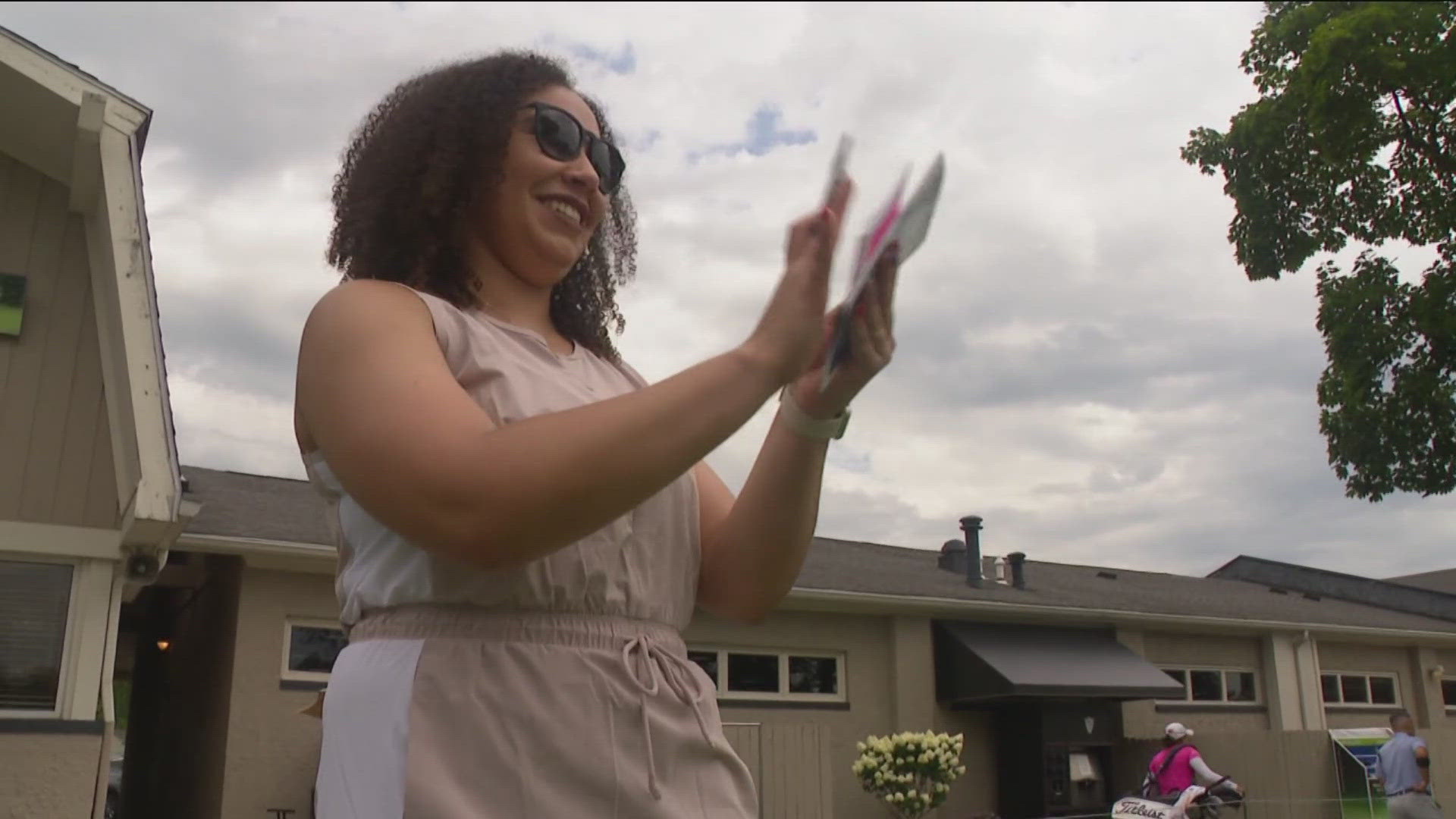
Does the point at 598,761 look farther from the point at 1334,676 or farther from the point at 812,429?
the point at 1334,676

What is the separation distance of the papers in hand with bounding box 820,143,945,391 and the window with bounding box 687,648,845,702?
11.7 meters

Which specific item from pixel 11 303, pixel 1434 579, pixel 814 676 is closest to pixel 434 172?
pixel 11 303

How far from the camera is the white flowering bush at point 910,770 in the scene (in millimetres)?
12289

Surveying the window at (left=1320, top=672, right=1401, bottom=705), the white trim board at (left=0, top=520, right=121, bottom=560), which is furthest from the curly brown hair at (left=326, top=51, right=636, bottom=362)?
the window at (left=1320, top=672, right=1401, bottom=705)

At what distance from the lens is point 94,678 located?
7.52 metres

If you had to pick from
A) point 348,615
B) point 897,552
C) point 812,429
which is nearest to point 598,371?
point 812,429

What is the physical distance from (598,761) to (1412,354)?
14.0 meters

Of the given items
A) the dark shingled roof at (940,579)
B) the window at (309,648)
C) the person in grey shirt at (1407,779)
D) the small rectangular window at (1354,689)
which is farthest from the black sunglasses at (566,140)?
the small rectangular window at (1354,689)

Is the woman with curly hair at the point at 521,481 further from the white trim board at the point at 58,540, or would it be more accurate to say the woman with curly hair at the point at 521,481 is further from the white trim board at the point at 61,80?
the white trim board at the point at 58,540

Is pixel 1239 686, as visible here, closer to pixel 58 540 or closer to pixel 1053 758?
pixel 1053 758

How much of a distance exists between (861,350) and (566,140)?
1.50 feet

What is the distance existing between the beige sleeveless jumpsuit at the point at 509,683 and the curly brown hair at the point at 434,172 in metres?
0.16

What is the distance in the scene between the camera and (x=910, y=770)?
12.4 metres

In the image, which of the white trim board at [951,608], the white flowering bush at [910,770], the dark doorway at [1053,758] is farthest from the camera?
the dark doorway at [1053,758]
